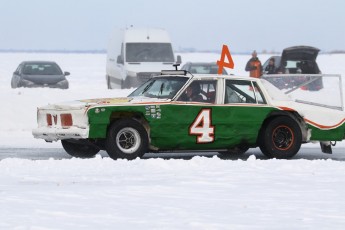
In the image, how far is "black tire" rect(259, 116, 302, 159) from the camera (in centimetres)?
1502

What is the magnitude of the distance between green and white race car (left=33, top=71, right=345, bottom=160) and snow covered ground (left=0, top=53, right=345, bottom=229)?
78 centimetres

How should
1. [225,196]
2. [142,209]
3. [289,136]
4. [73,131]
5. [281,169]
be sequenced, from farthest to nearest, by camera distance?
[289,136] → [73,131] → [281,169] → [225,196] → [142,209]

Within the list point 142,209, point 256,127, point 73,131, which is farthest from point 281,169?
point 142,209

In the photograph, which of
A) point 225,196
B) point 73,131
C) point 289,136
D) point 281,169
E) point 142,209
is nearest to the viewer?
point 142,209

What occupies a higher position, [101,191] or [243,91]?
[243,91]

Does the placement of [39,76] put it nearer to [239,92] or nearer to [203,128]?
[239,92]

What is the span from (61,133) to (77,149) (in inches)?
50.8

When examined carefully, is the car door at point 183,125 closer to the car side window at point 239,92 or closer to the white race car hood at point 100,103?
the white race car hood at point 100,103

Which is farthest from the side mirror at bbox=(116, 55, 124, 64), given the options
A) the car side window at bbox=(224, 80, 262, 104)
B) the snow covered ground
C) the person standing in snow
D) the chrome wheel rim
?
the snow covered ground

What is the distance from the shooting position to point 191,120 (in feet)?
47.8

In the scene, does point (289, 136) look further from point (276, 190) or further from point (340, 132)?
point (276, 190)

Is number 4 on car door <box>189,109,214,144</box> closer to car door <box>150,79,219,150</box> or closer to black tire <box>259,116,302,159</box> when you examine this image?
car door <box>150,79,219,150</box>

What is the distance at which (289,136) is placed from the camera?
1516 centimetres

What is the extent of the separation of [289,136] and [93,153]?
306cm
